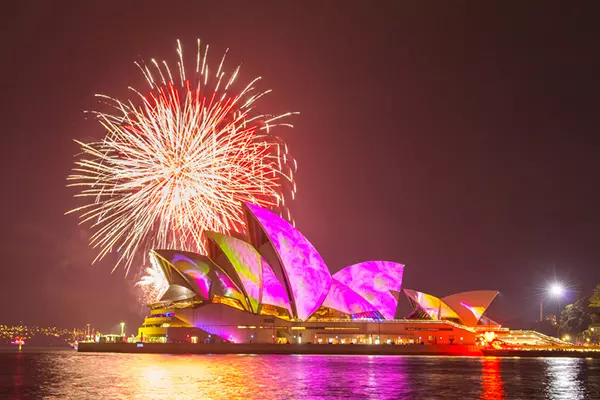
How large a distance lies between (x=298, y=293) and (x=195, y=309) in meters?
16.1

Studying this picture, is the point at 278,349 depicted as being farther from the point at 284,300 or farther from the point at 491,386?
the point at 491,386

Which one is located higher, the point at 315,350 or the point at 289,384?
the point at 289,384

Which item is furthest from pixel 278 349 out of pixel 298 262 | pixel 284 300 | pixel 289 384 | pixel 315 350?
pixel 289 384

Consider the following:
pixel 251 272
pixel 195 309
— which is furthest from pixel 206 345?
pixel 251 272

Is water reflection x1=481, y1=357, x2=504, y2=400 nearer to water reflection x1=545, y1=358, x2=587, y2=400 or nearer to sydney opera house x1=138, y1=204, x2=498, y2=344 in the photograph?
water reflection x1=545, y1=358, x2=587, y2=400

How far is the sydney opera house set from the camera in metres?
87.6

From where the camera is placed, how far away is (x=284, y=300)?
91.8m

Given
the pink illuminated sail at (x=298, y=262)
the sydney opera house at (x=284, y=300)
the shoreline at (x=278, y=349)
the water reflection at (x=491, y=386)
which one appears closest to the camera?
the water reflection at (x=491, y=386)

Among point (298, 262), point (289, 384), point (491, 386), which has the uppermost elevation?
point (298, 262)

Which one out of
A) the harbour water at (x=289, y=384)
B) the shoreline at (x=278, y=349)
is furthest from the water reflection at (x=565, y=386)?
the shoreline at (x=278, y=349)

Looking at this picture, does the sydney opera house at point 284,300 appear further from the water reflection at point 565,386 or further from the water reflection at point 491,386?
the water reflection at point 565,386

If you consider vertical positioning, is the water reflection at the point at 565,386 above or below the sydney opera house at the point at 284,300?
below

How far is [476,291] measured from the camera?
120688 mm

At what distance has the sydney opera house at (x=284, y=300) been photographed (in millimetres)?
87562
